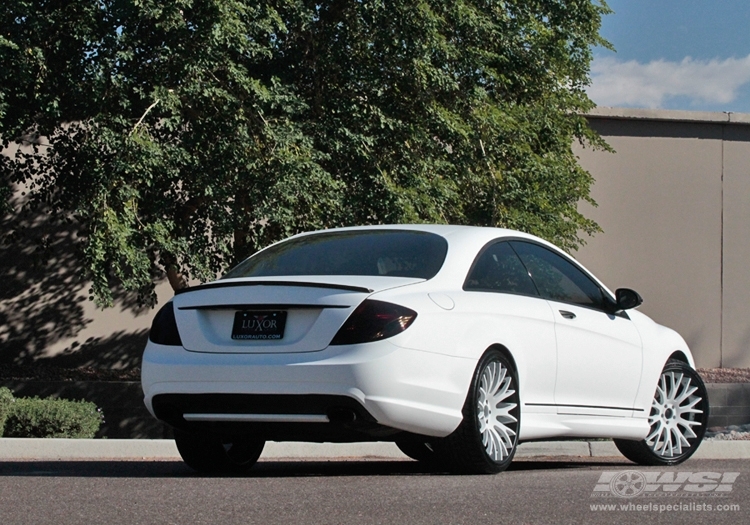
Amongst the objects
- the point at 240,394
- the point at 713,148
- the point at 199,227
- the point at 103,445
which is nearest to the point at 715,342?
the point at 713,148

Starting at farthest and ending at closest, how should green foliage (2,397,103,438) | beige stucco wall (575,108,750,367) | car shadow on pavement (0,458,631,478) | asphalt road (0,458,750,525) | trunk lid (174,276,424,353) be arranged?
beige stucco wall (575,108,750,367) < green foliage (2,397,103,438) < car shadow on pavement (0,458,631,478) < trunk lid (174,276,424,353) < asphalt road (0,458,750,525)

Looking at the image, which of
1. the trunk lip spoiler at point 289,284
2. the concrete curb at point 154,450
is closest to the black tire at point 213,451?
the trunk lip spoiler at point 289,284

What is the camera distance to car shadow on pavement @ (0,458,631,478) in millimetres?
7340

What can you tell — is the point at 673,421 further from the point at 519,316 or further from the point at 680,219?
the point at 680,219

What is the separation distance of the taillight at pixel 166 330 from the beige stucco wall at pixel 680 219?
1581 cm

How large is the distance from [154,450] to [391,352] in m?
4.26

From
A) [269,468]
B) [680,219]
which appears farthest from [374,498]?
[680,219]

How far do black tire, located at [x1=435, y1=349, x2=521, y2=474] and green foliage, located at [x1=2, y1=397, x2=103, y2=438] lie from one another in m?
6.33

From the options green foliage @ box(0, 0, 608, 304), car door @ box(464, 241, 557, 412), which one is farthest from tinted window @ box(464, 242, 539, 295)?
green foliage @ box(0, 0, 608, 304)

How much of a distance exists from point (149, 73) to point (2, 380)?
18.5ft

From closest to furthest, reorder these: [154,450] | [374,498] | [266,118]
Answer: [374,498] → [154,450] → [266,118]

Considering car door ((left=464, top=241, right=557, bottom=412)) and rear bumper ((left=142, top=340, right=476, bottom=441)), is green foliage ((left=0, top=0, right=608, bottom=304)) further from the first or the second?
rear bumper ((left=142, top=340, right=476, bottom=441))

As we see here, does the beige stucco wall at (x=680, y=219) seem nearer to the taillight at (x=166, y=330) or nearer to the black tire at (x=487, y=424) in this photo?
the black tire at (x=487, y=424)

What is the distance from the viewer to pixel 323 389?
6.09 m
